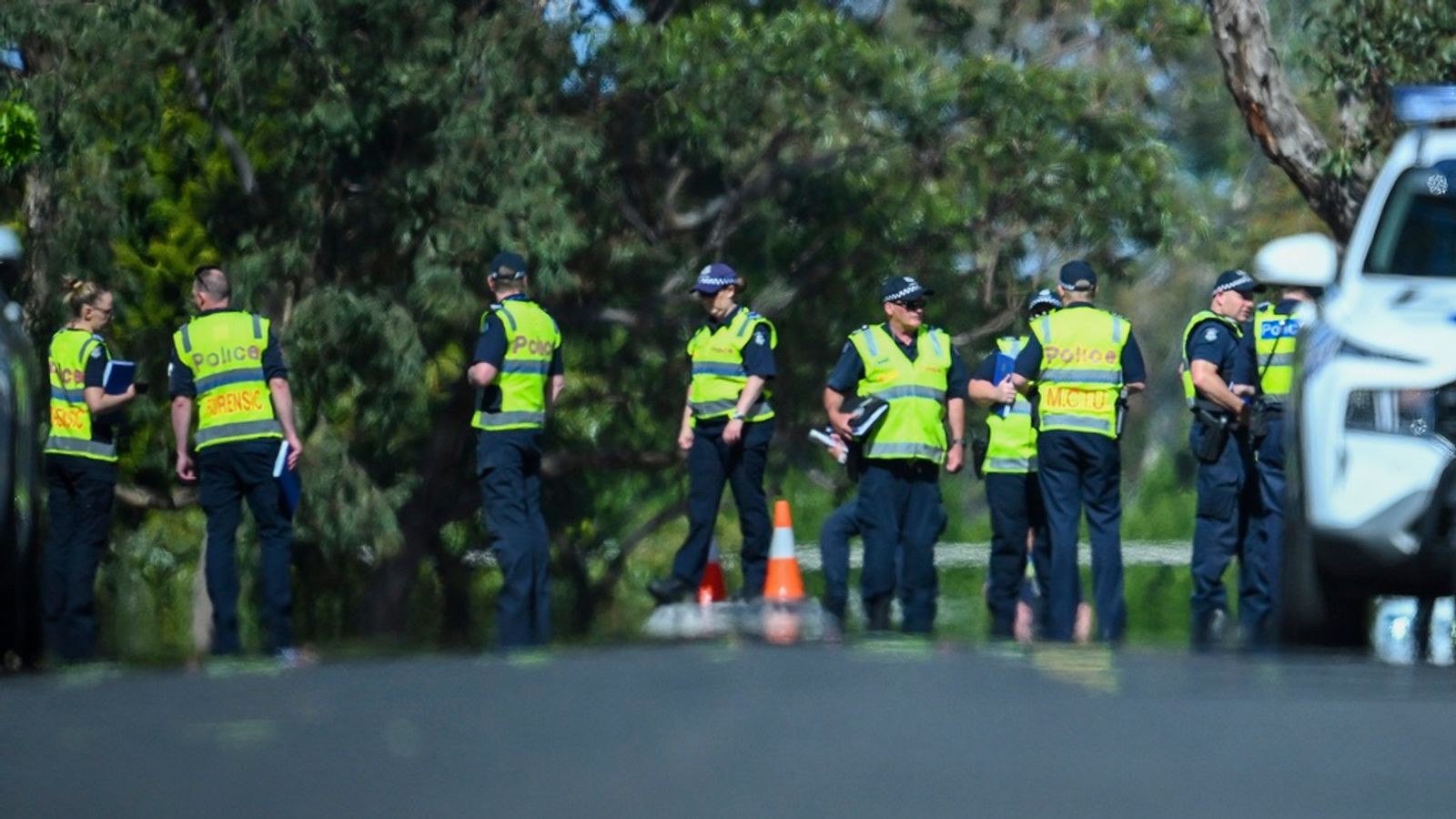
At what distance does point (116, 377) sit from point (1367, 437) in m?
6.56

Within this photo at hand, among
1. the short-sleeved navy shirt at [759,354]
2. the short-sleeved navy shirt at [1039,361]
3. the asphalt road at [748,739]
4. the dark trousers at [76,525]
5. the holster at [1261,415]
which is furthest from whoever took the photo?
the short-sleeved navy shirt at [759,354]

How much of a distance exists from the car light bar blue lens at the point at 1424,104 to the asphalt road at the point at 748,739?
1.88 m

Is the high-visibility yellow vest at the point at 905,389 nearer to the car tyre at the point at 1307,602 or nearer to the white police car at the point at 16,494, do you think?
the white police car at the point at 16,494

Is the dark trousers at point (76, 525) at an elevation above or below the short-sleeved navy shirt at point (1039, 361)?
below

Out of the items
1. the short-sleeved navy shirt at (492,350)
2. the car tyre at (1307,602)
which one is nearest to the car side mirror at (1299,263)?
the car tyre at (1307,602)

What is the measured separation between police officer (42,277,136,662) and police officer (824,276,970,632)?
10.4 ft

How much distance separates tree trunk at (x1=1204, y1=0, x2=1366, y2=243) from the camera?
18609mm

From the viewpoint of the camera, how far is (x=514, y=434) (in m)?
13.0

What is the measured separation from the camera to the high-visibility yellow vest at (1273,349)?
43.1 feet

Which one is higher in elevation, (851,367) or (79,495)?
Result: (851,367)

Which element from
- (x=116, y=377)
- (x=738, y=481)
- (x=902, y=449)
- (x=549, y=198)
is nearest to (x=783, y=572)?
(x=738, y=481)

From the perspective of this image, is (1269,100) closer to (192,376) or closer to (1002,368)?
(1002,368)

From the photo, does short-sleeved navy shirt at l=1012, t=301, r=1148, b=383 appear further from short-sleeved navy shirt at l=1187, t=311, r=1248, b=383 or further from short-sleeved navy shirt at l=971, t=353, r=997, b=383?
short-sleeved navy shirt at l=971, t=353, r=997, b=383

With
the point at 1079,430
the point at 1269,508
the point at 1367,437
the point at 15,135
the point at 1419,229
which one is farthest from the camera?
the point at 15,135
